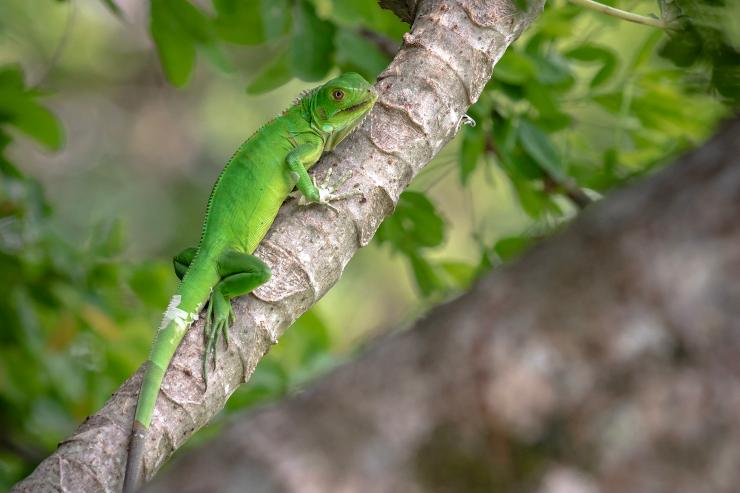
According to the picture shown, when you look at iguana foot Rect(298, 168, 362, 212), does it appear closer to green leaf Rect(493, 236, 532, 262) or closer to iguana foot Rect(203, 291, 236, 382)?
iguana foot Rect(203, 291, 236, 382)

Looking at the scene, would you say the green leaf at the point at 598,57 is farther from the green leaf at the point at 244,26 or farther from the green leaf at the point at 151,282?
the green leaf at the point at 151,282

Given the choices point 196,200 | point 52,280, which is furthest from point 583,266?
point 196,200

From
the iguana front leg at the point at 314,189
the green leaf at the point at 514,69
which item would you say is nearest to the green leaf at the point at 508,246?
the green leaf at the point at 514,69

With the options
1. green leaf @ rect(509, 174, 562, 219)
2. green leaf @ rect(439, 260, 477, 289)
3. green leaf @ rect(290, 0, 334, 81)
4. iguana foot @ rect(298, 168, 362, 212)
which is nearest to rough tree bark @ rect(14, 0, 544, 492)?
iguana foot @ rect(298, 168, 362, 212)

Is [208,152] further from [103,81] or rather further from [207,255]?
[207,255]

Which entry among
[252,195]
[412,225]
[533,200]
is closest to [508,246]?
[533,200]
